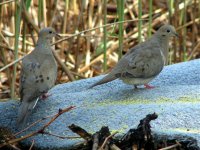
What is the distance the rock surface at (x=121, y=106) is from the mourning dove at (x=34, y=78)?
3.0 inches

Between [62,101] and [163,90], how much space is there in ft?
1.61

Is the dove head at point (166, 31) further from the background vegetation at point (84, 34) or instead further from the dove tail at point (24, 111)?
the dove tail at point (24, 111)

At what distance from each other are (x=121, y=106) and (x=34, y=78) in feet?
1.63

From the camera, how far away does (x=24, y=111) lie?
3.01 meters

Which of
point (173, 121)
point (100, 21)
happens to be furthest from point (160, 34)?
point (100, 21)

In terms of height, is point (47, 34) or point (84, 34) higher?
point (47, 34)

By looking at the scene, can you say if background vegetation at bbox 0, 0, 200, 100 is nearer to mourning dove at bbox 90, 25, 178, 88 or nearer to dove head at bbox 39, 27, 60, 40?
dove head at bbox 39, 27, 60, 40

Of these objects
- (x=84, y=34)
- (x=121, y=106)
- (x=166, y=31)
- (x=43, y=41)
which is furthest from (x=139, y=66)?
(x=84, y=34)

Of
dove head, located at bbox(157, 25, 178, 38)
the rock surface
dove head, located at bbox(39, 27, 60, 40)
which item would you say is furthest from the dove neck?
dove head, located at bbox(157, 25, 178, 38)

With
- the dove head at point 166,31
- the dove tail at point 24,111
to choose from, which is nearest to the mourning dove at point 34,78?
the dove tail at point 24,111

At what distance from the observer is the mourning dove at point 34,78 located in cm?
305

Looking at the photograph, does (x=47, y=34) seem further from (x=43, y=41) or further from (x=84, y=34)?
(x=84, y=34)

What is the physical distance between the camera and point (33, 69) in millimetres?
3301

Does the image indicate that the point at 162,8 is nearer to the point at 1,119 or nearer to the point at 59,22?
the point at 59,22
